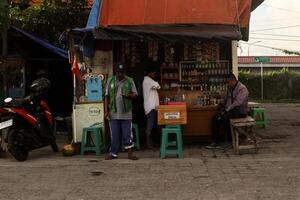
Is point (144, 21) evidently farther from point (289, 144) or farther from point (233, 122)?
point (289, 144)

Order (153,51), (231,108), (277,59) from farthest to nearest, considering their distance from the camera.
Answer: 1. (277,59)
2. (153,51)
3. (231,108)

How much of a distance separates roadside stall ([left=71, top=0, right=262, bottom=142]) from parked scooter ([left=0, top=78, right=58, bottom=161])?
1.74 meters

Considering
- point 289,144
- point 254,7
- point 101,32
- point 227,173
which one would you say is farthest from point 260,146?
point 254,7

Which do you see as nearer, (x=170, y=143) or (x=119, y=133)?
(x=119, y=133)

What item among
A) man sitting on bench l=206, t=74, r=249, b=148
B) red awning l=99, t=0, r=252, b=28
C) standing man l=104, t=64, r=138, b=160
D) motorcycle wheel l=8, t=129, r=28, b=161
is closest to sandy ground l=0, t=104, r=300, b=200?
motorcycle wheel l=8, t=129, r=28, b=161

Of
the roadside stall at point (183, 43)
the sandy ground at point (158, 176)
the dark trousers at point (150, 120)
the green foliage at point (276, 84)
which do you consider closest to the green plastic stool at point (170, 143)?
the sandy ground at point (158, 176)

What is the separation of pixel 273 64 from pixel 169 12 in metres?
Answer: 41.2

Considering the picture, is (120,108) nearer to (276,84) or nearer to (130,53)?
(130,53)

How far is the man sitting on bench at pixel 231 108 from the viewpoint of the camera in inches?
451

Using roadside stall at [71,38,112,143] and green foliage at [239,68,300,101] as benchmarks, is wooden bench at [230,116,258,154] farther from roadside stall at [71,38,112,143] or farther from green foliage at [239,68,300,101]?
green foliage at [239,68,300,101]

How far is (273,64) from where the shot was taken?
5106 cm

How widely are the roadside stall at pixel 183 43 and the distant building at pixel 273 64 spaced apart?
121 ft

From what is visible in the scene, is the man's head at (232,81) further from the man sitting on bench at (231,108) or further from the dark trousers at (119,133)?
the dark trousers at (119,133)

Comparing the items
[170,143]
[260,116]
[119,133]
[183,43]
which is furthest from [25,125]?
[260,116]
